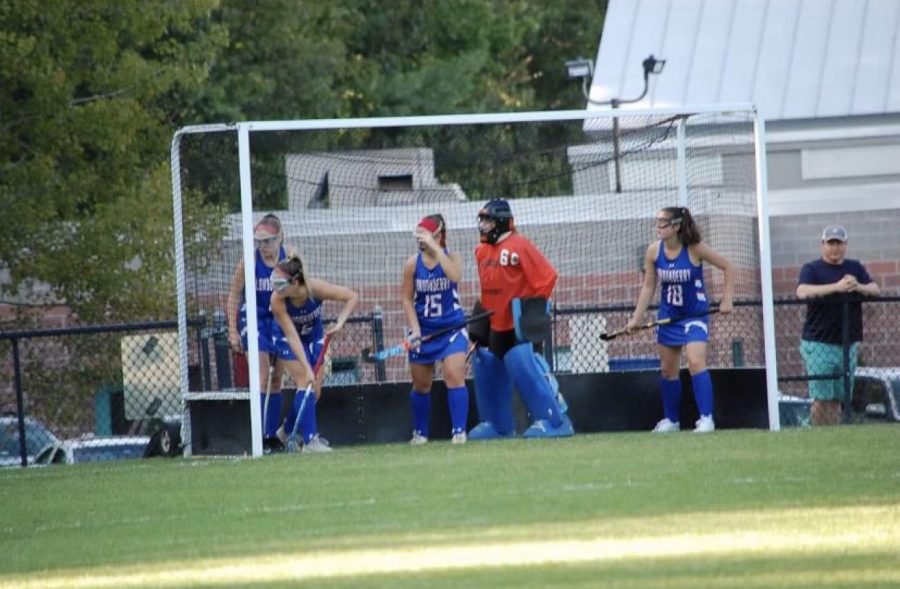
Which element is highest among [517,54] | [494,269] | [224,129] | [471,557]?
[517,54]

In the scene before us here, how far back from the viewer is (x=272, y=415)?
55.1 feet

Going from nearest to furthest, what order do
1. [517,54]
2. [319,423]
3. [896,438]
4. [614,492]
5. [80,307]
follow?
[614,492]
[896,438]
[319,423]
[80,307]
[517,54]

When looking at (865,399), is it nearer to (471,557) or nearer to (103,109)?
(103,109)

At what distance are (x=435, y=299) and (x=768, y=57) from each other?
1416 cm

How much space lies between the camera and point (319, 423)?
708 inches

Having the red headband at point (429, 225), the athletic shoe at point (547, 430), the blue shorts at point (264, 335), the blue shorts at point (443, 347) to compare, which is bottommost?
the athletic shoe at point (547, 430)

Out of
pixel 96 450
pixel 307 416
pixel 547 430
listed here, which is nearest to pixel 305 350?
pixel 307 416

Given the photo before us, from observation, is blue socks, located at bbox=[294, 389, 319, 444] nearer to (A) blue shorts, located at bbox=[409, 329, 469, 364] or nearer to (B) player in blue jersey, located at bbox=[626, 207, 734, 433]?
(A) blue shorts, located at bbox=[409, 329, 469, 364]

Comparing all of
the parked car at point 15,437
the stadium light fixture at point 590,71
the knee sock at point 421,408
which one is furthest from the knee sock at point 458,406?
the stadium light fixture at point 590,71

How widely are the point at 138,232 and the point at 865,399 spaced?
32.7 ft

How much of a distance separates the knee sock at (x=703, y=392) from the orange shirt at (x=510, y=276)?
1.54m

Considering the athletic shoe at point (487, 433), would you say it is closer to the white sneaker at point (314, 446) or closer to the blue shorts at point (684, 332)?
the white sneaker at point (314, 446)

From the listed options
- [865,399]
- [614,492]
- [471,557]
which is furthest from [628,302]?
[471,557]

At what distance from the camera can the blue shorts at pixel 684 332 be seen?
1688 cm
